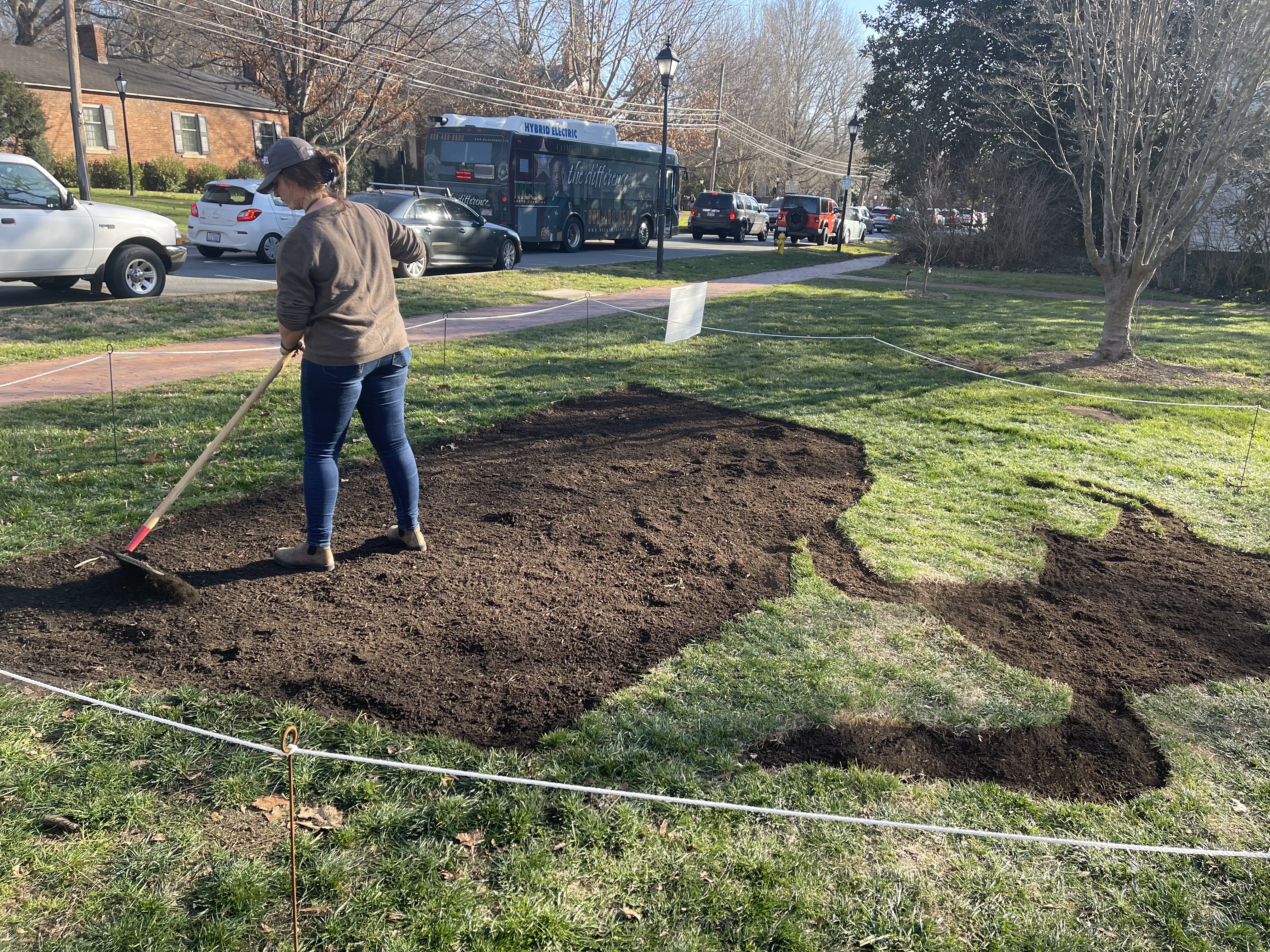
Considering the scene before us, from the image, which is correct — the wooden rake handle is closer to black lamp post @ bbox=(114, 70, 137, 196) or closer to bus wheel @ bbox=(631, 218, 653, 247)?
bus wheel @ bbox=(631, 218, 653, 247)

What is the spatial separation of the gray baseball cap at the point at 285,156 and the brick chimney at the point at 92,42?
4257cm

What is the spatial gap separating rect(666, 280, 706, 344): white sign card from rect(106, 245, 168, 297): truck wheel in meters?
7.41

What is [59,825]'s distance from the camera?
2.69 meters

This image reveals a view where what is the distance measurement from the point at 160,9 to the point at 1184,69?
25595 mm

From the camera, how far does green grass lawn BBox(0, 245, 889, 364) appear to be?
30.7 ft

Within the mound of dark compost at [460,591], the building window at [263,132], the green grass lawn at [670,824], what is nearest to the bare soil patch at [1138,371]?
the mound of dark compost at [460,591]

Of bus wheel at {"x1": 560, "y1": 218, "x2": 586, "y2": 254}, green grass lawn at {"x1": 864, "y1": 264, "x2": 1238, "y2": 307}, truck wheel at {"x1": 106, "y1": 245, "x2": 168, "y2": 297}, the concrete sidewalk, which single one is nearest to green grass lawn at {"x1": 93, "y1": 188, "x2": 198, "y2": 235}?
bus wheel at {"x1": 560, "y1": 218, "x2": 586, "y2": 254}

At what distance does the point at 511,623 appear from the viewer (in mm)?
4059

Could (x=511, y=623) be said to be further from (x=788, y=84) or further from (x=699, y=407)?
(x=788, y=84)

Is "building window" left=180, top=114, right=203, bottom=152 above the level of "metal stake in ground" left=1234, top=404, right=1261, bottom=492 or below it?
above

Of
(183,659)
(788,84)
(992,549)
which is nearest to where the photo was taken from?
(183,659)

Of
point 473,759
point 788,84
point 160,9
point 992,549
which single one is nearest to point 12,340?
point 473,759

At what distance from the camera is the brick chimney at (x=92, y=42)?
1470 inches

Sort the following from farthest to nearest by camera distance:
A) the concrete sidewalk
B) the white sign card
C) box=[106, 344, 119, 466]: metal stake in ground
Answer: the white sign card < the concrete sidewalk < box=[106, 344, 119, 466]: metal stake in ground
